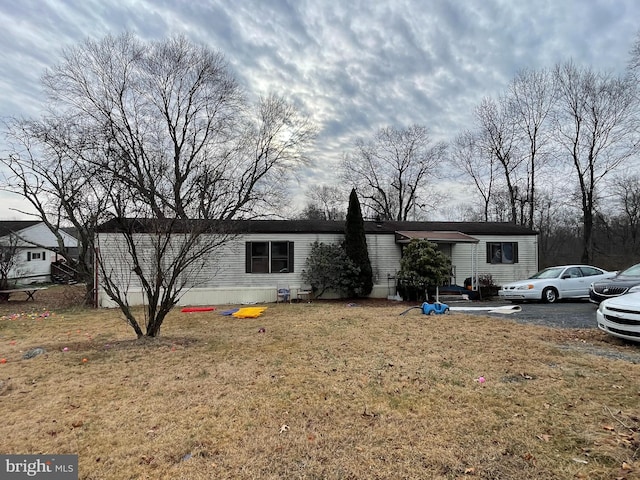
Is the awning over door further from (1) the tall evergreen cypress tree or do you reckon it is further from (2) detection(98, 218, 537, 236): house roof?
(1) the tall evergreen cypress tree

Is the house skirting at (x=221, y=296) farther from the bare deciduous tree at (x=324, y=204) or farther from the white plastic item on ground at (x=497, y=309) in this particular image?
the bare deciduous tree at (x=324, y=204)

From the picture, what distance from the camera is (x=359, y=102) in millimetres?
14555

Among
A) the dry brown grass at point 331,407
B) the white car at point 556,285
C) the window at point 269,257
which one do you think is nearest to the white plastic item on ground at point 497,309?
the white car at point 556,285

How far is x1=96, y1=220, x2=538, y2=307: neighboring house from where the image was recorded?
12.9 m

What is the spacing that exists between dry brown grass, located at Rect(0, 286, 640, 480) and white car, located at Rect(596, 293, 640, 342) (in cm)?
24

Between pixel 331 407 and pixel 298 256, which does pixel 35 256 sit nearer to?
pixel 298 256

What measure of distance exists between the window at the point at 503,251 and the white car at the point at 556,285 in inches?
117

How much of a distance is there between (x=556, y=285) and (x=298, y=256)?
913cm

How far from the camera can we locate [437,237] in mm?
14016

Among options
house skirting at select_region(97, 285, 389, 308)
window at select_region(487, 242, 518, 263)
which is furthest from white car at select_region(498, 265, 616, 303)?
house skirting at select_region(97, 285, 389, 308)

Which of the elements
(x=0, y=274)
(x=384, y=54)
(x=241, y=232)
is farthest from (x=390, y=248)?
(x=0, y=274)

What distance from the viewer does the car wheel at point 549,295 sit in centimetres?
1175

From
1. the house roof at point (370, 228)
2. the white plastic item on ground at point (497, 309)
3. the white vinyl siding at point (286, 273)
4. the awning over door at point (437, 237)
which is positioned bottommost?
the white plastic item on ground at point (497, 309)

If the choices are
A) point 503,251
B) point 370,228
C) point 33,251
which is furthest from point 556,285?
point 33,251
